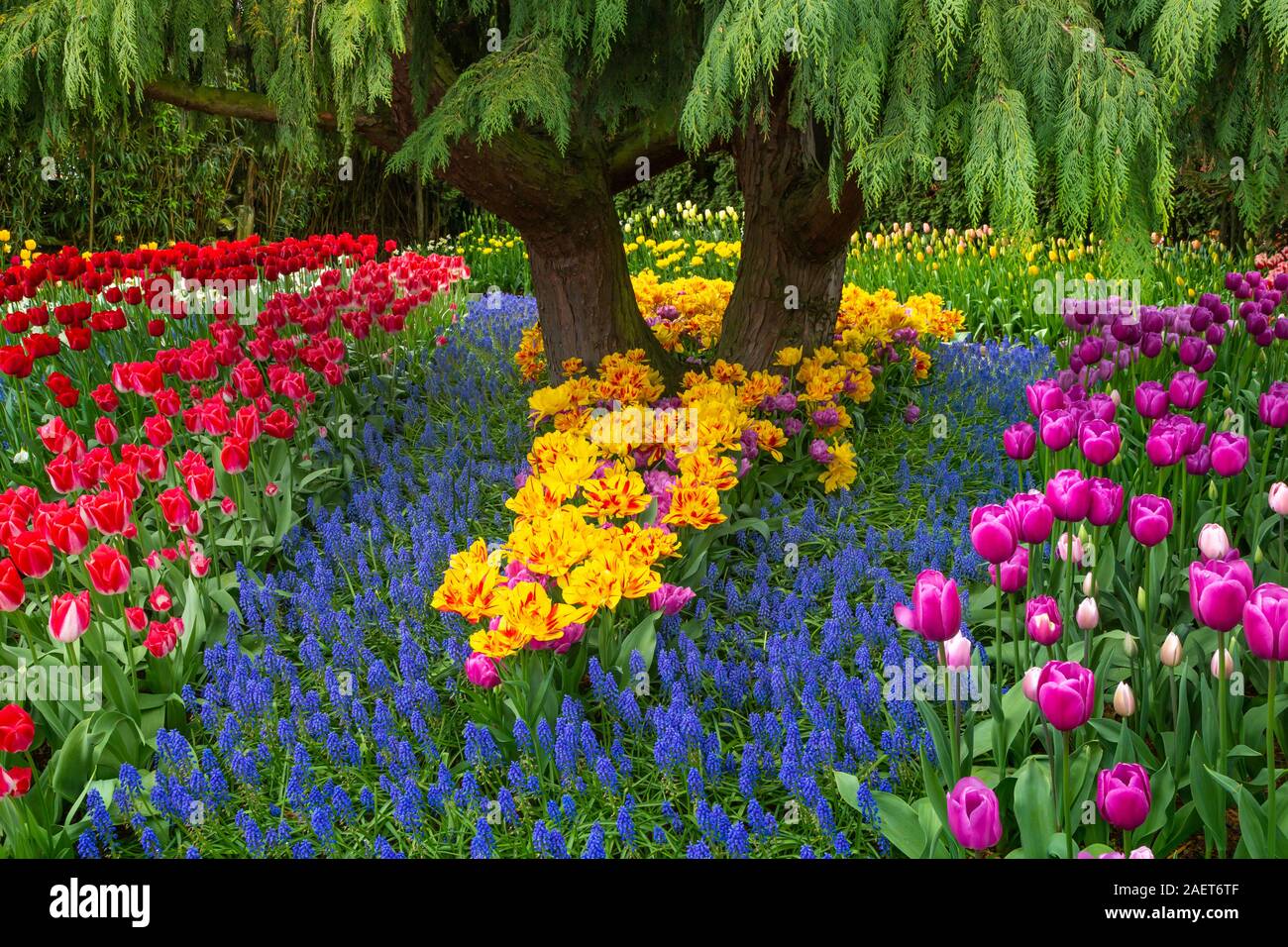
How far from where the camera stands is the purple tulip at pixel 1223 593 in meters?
1.66

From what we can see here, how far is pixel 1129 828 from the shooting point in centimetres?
161

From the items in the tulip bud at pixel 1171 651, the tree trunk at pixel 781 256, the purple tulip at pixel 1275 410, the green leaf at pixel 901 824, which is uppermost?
the tree trunk at pixel 781 256

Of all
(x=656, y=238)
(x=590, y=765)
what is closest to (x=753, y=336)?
(x=590, y=765)

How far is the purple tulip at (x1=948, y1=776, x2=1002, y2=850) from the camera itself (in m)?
1.56

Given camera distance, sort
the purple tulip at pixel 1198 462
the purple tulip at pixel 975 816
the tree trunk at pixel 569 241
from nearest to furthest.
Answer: the purple tulip at pixel 975 816 < the purple tulip at pixel 1198 462 < the tree trunk at pixel 569 241

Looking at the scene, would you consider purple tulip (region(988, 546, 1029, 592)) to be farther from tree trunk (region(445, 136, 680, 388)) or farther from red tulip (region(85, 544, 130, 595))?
tree trunk (region(445, 136, 680, 388))

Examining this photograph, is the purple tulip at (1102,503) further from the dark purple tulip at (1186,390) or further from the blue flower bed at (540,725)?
the dark purple tulip at (1186,390)

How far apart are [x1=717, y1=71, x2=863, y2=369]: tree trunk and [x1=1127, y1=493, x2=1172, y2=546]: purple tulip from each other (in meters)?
2.71

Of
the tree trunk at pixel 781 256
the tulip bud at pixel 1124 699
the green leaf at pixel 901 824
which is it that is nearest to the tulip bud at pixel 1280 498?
the tulip bud at pixel 1124 699

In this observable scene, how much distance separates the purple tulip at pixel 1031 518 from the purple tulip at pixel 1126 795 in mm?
550

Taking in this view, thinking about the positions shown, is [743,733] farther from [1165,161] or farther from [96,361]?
[96,361]

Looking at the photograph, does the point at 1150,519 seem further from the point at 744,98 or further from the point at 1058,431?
the point at 744,98

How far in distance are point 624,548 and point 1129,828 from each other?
4.02 feet

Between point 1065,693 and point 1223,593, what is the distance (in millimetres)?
303
